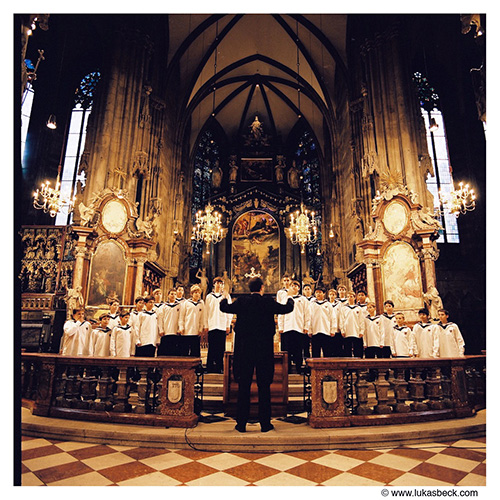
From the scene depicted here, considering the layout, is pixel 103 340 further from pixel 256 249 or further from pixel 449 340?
pixel 256 249

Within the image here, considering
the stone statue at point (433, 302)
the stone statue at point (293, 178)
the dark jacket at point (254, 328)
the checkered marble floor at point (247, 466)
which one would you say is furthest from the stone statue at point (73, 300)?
the stone statue at point (293, 178)

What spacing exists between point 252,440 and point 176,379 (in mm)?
1168

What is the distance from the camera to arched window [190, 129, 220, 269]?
24.2 m

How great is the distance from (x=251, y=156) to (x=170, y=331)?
2224 centimetres

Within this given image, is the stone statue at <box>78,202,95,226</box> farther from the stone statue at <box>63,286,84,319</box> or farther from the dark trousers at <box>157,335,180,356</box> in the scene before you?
the dark trousers at <box>157,335,180,356</box>

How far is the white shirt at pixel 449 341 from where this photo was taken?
20.9ft

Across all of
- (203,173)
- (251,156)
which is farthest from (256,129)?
(203,173)

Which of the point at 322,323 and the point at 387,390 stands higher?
the point at 322,323

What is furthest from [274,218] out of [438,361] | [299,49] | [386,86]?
[438,361]

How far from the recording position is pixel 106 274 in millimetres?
11180

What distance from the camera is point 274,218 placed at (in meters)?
24.8

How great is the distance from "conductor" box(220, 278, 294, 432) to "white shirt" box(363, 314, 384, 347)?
3658 millimetres

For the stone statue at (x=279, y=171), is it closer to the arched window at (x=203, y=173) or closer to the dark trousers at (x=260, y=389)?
the arched window at (x=203, y=173)

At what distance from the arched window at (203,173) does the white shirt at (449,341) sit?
61.3 ft
